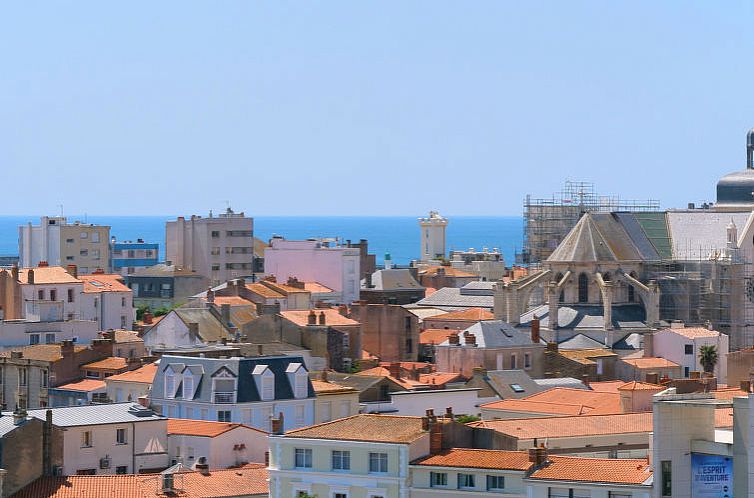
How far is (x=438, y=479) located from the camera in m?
57.2

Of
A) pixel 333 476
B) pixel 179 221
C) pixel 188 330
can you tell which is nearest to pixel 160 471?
pixel 333 476

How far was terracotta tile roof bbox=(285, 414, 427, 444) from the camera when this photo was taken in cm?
5856

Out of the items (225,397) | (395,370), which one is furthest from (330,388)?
(395,370)

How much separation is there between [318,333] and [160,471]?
33.1 m

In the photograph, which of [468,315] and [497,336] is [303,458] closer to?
[497,336]

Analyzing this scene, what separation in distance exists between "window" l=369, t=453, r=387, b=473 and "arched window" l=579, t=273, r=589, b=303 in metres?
64.9

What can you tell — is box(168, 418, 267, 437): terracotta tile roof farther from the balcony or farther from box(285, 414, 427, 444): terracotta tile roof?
box(285, 414, 427, 444): terracotta tile roof

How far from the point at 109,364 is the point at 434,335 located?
35055 millimetres

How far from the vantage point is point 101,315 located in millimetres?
117188

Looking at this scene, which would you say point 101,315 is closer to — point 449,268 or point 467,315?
point 467,315

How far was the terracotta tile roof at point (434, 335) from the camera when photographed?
118 m

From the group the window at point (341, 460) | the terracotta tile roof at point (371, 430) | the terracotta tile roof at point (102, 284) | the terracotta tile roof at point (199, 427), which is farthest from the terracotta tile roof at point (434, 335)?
the window at point (341, 460)

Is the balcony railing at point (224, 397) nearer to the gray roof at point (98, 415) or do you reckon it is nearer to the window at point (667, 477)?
the gray roof at point (98, 415)

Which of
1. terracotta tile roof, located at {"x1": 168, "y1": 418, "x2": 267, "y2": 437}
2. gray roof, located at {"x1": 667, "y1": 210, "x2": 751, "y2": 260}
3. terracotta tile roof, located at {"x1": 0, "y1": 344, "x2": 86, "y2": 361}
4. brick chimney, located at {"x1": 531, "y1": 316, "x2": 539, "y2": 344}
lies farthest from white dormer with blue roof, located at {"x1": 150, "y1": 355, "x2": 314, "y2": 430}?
gray roof, located at {"x1": 667, "y1": 210, "x2": 751, "y2": 260}
